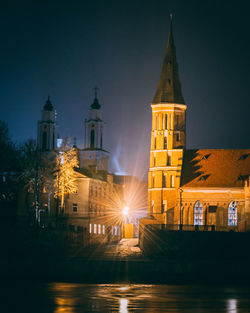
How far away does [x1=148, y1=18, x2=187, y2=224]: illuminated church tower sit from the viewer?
108m

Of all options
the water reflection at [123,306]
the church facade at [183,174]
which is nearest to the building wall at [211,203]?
the church facade at [183,174]

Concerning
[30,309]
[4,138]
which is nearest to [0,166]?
[4,138]

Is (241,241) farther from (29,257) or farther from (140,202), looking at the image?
(140,202)

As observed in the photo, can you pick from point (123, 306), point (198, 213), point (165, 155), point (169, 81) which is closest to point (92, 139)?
point (169, 81)

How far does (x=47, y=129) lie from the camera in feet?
454

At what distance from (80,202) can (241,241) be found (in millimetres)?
36214

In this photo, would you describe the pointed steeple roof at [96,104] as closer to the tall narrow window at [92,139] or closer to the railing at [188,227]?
the tall narrow window at [92,139]

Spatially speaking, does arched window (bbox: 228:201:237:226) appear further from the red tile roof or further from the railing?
the railing

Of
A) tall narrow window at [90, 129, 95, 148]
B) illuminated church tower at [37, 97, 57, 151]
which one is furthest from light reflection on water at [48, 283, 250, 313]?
tall narrow window at [90, 129, 95, 148]

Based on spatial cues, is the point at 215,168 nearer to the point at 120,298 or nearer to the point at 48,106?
the point at 48,106

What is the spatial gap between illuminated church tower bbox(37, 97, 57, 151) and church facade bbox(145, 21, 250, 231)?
3166 centimetres

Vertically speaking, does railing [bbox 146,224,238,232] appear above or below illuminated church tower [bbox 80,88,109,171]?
below

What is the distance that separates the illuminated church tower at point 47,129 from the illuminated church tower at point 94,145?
16010 millimetres

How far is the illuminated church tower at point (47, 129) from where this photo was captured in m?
137
